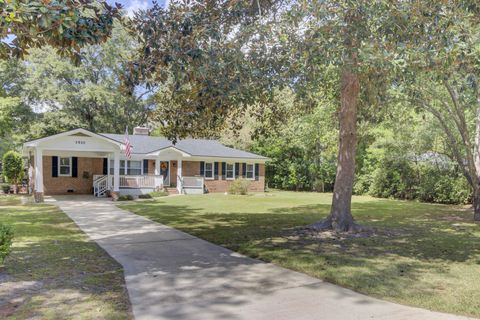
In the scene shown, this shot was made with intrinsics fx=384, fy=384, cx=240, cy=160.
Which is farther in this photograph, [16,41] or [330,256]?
[330,256]

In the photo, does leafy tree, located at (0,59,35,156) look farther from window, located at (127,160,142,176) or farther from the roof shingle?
window, located at (127,160,142,176)

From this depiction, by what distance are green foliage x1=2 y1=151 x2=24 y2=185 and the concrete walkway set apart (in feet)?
63.9

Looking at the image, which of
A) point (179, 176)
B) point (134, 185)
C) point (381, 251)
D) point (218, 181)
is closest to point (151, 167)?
point (179, 176)

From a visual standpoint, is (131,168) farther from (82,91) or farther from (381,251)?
(381,251)

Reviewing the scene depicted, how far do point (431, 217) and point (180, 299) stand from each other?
13052 millimetres

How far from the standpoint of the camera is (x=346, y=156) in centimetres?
1054

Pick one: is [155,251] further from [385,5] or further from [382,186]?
[382,186]

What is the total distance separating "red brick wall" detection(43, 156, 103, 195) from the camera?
2298 centimetres

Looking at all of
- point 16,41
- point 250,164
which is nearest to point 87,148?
point 250,164

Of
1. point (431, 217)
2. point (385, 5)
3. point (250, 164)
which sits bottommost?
point (431, 217)

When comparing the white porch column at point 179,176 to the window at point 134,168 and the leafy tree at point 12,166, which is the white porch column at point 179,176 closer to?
the window at point 134,168

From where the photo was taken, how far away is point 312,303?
196 inches

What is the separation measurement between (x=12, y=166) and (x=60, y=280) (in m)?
22.3

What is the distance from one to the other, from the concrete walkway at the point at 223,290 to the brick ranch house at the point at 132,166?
41.2ft
